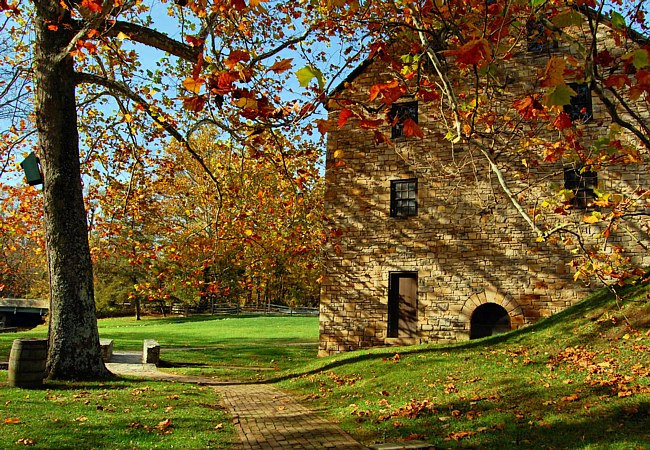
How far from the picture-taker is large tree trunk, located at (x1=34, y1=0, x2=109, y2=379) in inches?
384

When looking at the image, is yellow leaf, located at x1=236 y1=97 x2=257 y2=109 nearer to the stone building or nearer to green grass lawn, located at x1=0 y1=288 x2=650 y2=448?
green grass lawn, located at x1=0 y1=288 x2=650 y2=448

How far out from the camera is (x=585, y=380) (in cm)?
760

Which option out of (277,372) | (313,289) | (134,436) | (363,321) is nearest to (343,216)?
(363,321)

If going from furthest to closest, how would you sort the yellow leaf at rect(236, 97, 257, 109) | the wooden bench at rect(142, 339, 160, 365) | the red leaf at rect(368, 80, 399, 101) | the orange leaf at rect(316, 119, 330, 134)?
1. the wooden bench at rect(142, 339, 160, 365)
2. the orange leaf at rect(316, 119, 330, 134)
3. the yellow leaf at rect(236, 97, 257, 109)
4. the red leaf at rect(368, 80, 399, 101)

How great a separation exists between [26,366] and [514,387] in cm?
823

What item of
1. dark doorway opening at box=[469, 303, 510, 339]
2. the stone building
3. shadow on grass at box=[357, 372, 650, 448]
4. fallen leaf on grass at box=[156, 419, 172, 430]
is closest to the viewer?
shadow on grass at box=[357, 372, 650, 448]

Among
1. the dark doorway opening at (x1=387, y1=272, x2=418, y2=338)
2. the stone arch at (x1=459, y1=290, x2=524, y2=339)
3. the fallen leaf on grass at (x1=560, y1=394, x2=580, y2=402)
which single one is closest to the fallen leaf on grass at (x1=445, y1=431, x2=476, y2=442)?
the fallen leaf on grass at (x1=560, y1=394, x2=580, y2=402)

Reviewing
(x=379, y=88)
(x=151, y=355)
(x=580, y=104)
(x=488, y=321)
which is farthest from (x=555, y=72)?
(x=151, y=355)

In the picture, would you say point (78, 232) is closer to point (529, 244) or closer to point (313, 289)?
point (529, 244)

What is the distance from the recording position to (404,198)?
16312 mm

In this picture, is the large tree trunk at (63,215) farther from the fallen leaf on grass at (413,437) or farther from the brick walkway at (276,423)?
the fallen leaf on grass at (413,437)

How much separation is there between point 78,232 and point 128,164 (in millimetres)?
5148

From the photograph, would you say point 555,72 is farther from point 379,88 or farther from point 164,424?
point 164,424

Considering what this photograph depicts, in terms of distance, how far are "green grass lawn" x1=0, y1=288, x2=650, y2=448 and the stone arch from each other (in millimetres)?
1689
